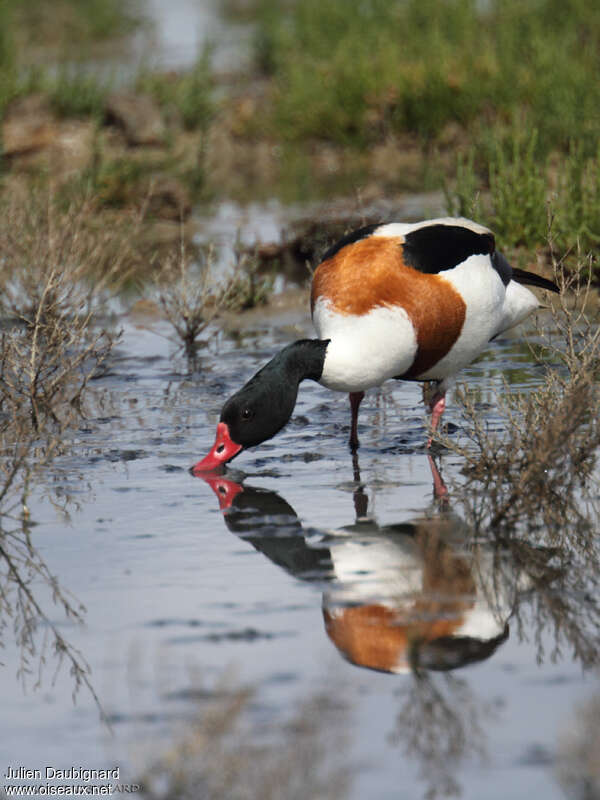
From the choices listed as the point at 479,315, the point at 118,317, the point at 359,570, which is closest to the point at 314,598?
the point at 359,570

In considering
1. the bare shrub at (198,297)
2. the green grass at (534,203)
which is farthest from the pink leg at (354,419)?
the green grass at (534,203)

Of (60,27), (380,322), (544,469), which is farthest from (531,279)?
(60,27)

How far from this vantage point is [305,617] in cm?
455

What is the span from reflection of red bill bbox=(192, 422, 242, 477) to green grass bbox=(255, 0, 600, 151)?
8061 mm

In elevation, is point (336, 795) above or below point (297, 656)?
above

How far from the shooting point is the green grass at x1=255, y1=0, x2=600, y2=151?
15805mm

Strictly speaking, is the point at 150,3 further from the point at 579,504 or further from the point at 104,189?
the point at 579,504

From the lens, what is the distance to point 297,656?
423 centimetres

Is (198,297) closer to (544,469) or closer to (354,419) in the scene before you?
(354,419)

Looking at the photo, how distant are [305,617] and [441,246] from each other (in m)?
2.47

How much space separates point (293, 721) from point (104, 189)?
33.4ft

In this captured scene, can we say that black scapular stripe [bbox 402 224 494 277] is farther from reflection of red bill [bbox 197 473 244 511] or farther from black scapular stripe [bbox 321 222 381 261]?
reflection of red bill [bbox 197 473 244 511]

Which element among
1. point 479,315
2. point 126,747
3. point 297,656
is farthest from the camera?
point 479,315

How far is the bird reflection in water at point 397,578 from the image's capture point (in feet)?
13.9
